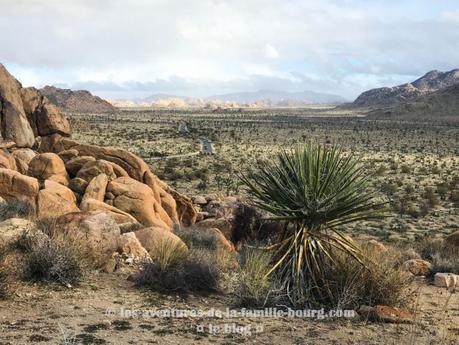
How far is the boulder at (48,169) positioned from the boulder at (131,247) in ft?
19.4

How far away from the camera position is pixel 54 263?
7.86 metres

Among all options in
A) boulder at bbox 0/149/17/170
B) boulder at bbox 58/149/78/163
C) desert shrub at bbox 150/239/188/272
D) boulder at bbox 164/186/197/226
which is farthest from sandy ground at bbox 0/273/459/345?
boulder at bbox 58/149/78/163

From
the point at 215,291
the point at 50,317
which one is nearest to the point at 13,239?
the point at 50,317

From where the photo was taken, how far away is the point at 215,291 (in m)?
8.58

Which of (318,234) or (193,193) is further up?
(318,234)

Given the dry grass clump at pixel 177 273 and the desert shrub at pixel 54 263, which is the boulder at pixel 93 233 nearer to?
the desert shrub at pixel 54 263

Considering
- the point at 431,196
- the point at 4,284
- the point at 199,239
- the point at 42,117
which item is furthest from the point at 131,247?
the point at 431,196

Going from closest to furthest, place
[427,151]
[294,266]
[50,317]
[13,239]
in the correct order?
[50,317], [294,266], [13,239], [427,151]

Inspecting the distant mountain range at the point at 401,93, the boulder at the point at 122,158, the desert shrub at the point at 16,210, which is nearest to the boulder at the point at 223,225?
the boulder at the point at 122,158

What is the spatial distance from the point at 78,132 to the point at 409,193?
1370 inches

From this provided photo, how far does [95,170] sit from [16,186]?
2.39 metres

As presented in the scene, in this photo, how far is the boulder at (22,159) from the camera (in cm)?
1584

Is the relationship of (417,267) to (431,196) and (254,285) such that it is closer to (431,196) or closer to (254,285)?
(254,285)

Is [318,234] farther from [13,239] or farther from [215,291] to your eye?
[13,239]
